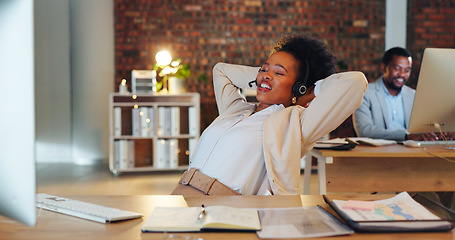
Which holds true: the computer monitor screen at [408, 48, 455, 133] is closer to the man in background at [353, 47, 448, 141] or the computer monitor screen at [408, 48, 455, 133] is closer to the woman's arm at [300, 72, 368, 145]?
the woman's arm at [300, 72, 368, 145]

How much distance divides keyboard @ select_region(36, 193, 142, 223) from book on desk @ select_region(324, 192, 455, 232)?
48 cm

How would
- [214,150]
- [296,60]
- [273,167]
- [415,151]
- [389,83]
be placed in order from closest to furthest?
[273,167] < [214,150] < [296,60] < [415,151] < [389,83]

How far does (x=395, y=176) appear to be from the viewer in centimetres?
222

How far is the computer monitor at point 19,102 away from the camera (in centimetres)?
61

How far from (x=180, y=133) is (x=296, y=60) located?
3.39 metres

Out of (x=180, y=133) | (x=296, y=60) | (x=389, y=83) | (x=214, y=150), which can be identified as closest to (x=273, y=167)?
(x=214, y=150)

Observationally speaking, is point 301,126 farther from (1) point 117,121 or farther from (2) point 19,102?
Result: (1) point 117,121

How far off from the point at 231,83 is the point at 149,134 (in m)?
2.85

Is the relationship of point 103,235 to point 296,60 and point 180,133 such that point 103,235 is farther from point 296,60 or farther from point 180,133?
point 180,133

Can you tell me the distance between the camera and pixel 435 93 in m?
1.99

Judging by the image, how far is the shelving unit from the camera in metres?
4.84

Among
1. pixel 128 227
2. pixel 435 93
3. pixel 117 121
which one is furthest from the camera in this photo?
pixel 117 121

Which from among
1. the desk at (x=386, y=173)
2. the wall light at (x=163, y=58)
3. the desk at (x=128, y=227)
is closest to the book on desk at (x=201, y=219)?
the desk at (x=128, y=227)

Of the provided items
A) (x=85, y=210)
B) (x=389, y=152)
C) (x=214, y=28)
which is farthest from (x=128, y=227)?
(x=214, y=28)
